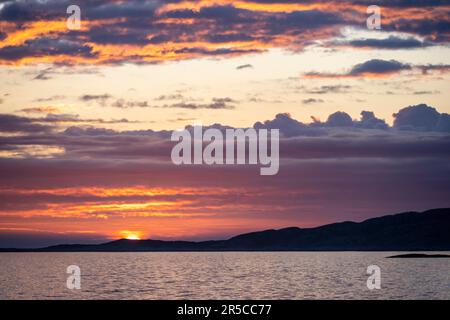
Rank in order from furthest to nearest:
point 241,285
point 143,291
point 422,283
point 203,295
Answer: point 422,283, point 241,285, point 143,291, point 203,295

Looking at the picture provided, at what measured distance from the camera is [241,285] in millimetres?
112812

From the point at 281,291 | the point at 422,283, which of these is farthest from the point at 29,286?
the point at 422,283
